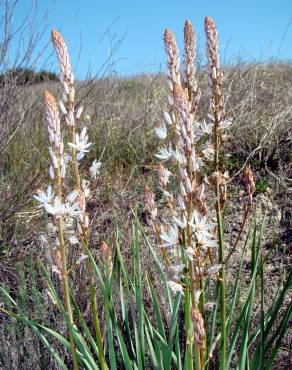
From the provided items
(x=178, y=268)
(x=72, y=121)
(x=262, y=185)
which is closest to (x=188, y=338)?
(x=178, y=268)

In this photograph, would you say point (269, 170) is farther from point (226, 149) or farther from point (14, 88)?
point (14, 88)

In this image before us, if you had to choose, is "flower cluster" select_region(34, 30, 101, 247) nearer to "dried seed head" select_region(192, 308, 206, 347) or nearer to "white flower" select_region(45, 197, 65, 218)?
"white flower" select_region(45, 197, 65, 218)

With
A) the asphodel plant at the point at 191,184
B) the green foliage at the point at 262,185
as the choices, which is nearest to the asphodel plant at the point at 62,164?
the asphodel plant at the point at 191,184

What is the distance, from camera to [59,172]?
1520 mm

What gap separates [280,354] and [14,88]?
3080 millimetres

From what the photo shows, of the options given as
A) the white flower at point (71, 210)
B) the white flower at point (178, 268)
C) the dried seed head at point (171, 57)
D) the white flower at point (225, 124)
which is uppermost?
the dried seed head at point (171, 57)

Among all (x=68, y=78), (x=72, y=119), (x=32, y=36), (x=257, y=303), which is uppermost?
(x=32, y=36)

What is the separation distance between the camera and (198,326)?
120cm

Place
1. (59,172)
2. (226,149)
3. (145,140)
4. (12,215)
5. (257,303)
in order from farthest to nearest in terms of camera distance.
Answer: (145,140) < (226,149) < (12,215) < (257,303) < (59,172)

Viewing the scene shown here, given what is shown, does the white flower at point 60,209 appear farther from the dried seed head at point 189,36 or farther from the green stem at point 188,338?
the dried seed head at point 189,36

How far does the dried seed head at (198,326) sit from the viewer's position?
3.90 ft

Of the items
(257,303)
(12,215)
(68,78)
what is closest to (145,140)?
(12,215)

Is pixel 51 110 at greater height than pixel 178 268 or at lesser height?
greater

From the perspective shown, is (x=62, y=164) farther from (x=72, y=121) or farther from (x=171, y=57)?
(x=171, y=57)
